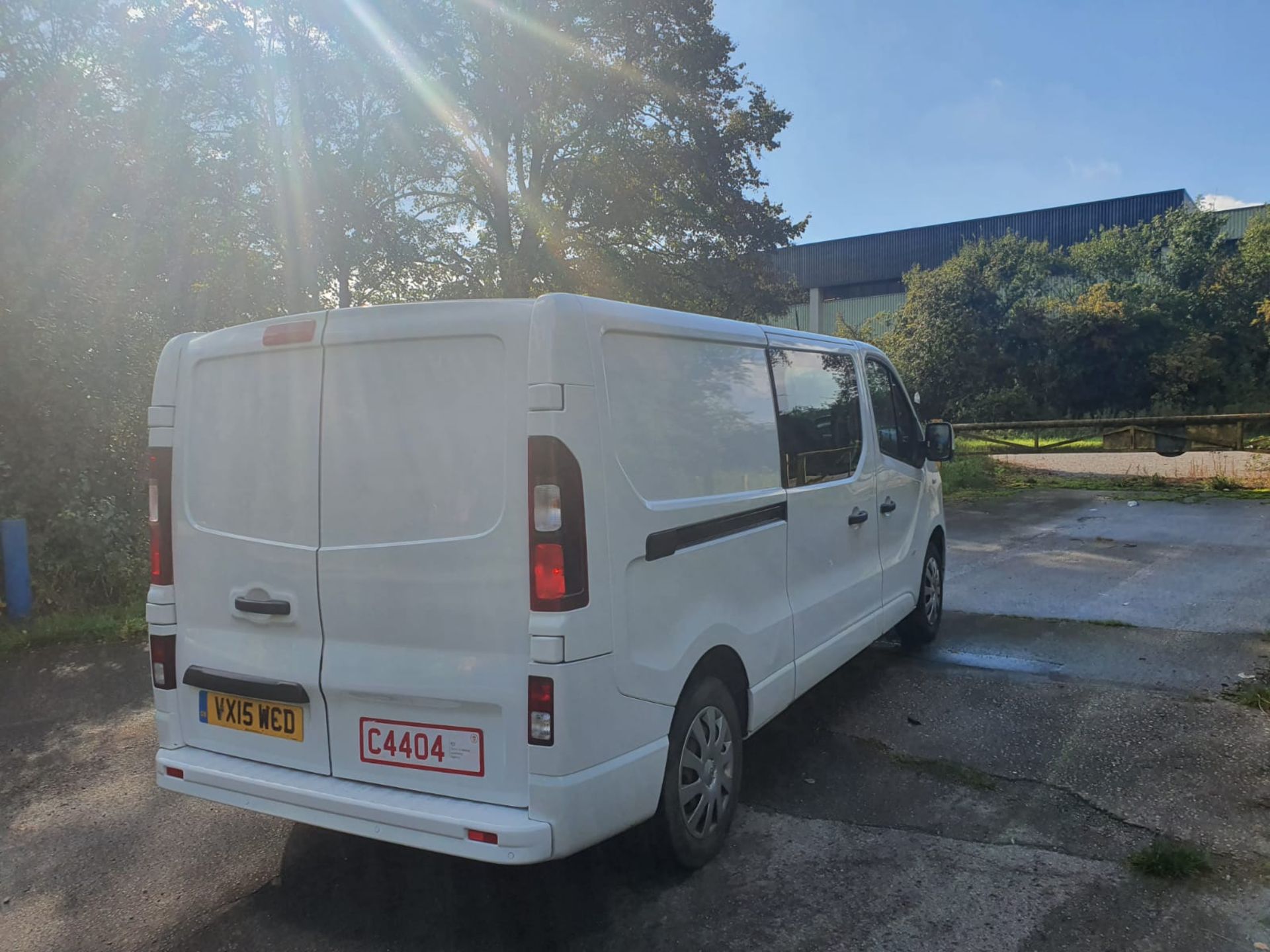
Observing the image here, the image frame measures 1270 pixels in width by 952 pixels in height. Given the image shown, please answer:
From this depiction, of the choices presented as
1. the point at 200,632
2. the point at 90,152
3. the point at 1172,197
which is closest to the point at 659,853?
the point at 200,632

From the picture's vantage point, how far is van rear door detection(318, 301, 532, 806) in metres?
2.73

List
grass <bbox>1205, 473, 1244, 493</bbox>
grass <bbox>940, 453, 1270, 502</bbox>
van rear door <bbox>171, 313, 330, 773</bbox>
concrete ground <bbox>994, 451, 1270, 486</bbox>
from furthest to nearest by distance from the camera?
concrete ground <bbox>994, 451, 1270, 486</bbox> < grass <bbox>1205, 473, 1244, 493</bbox> < grass <bbox>940, 453, 1270, 502</bbox> < van rear door <bbox>171, 313, 330, 773</bbox>

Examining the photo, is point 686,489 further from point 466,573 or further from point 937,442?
point 937,442

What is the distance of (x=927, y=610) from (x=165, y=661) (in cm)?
480

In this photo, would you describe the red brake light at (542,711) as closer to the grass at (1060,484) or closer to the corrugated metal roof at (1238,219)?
the grass at (1060,484)

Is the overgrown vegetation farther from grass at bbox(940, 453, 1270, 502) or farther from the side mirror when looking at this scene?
grass at bbox(940, 453, 1270, 502)

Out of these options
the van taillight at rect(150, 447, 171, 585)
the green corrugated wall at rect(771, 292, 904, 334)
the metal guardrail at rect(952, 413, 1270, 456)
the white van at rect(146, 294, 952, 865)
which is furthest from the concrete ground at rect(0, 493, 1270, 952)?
the green corrugated wall at rect(771, 292, 904, 334)

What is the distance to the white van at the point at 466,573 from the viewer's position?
2695mm

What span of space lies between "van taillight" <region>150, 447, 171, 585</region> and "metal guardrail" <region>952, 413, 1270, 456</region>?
576 inches

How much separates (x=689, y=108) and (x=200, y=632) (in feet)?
60.0

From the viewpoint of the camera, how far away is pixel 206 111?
13602mm

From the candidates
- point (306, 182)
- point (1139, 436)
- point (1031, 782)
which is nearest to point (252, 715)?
point (1031, 782)

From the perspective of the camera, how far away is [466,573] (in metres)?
2.78

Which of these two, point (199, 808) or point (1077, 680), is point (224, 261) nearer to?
point (199, 808)
